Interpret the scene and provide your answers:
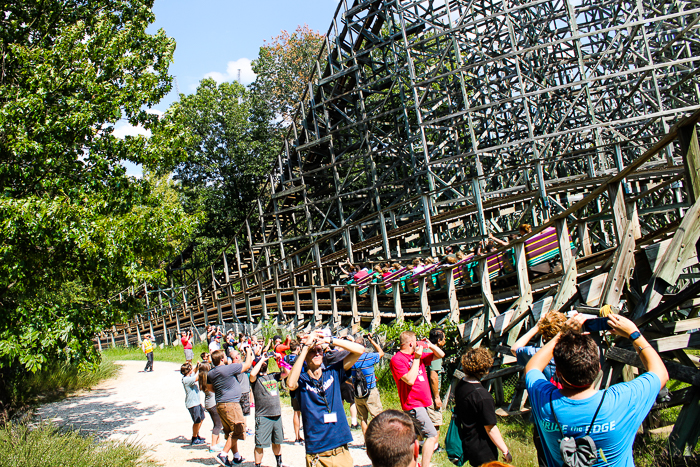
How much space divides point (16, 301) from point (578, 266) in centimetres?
819

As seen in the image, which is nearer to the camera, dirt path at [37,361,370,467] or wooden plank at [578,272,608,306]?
wooden plank at [578,272,608,306]

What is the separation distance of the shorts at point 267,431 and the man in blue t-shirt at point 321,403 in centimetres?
197

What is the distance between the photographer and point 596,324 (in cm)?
276

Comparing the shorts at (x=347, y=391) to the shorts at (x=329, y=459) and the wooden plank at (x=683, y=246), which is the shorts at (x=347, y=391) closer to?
the shorts at (x=329, y=459)

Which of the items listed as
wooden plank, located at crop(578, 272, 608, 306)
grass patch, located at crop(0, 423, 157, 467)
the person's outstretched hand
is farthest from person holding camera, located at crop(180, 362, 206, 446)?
the person's outstretched hand

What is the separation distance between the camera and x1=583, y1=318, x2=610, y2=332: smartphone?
273cm

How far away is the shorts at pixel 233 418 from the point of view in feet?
22.3

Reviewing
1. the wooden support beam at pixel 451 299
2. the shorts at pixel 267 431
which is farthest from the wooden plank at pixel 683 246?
the wooden support beam at pixel 451 299

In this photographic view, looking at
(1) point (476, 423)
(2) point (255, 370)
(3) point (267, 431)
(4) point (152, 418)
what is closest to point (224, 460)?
(3) point (267, 431)

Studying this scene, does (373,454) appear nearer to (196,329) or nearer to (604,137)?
(604,137)

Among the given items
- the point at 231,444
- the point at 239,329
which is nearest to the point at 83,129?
the point at 231,444

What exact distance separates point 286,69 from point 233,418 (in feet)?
92.3

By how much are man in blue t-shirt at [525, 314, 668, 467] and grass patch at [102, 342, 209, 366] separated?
53.3 ft

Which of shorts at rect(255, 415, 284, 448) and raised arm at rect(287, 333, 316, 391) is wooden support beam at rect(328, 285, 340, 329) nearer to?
shorts at rect(255, 415, 284, 448)
